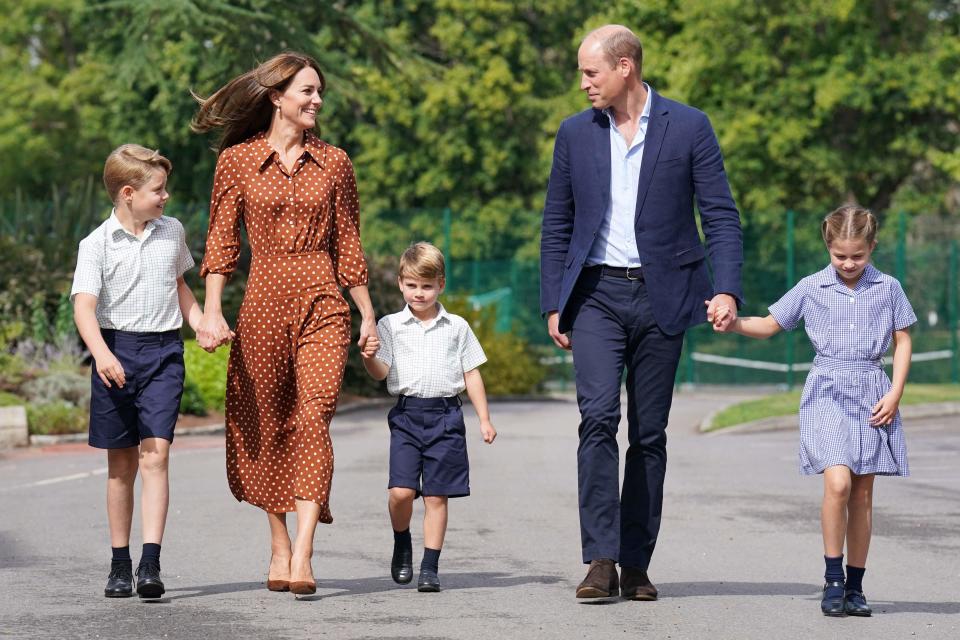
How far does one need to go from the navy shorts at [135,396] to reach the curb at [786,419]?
41.1 feet

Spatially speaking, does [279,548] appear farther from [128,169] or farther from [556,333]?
[128,169]

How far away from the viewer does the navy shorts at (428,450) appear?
7.36 meters

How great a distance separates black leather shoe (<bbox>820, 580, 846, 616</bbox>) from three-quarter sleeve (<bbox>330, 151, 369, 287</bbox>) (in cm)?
210

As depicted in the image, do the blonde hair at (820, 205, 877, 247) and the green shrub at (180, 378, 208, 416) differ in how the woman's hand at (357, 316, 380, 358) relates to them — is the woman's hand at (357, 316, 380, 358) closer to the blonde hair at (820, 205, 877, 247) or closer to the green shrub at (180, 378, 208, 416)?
the blonde hair at (820, 205, 877, 247)

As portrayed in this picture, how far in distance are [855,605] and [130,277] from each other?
3005 millimetres

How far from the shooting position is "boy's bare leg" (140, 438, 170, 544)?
22.8 ft

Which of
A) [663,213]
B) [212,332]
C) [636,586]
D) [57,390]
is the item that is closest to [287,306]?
[212,332]

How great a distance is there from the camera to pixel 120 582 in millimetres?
7000

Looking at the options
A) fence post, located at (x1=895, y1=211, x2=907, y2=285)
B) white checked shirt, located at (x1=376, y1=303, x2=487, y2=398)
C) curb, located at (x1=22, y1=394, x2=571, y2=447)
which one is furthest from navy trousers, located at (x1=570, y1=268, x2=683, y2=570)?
fence post, located at (x1=895, y1=211, x2=907, y2=285)

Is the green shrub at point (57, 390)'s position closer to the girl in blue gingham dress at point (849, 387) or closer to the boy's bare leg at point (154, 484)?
the boy's bare leg at point (154, 484)

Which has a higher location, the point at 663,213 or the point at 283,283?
the point at 663,213

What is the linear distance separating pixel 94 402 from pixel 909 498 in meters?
6.23

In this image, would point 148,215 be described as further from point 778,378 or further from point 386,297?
point 778,378

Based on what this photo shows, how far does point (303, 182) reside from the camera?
6957mm
